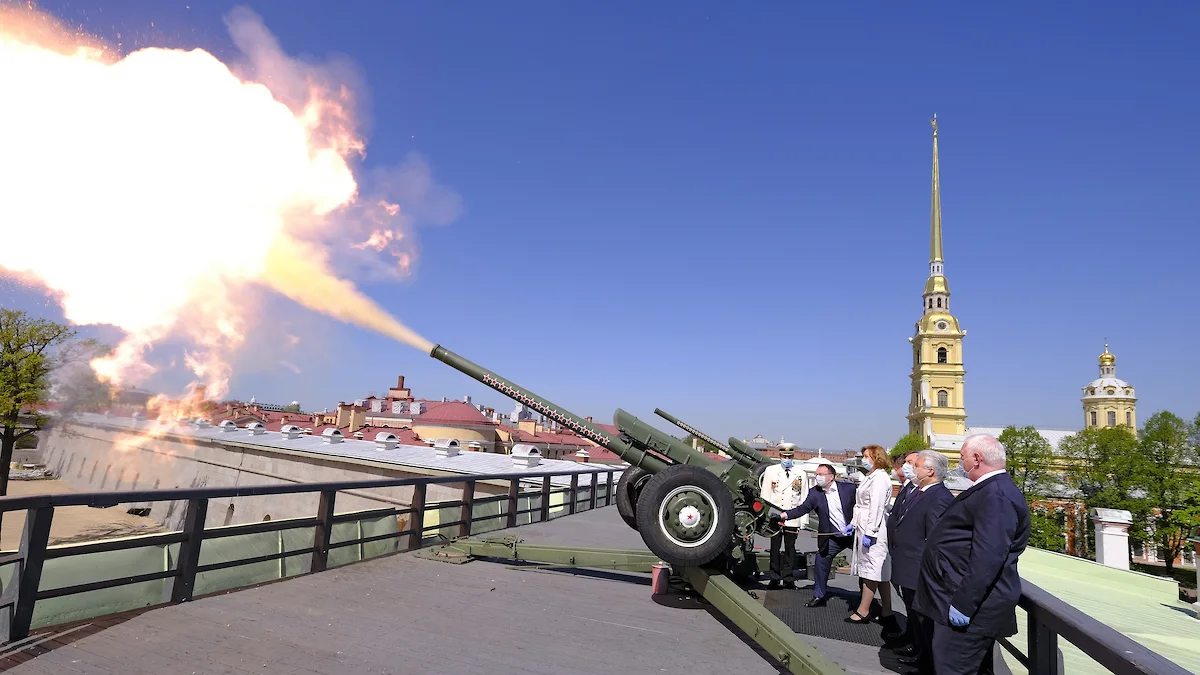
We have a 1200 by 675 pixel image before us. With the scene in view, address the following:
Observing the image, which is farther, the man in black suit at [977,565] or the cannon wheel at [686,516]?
the cannon wheel at [686,516]

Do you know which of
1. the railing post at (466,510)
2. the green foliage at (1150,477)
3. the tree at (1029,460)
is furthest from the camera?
the tree at (1029,460)

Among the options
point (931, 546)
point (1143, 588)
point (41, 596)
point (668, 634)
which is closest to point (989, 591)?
point (931, 546)

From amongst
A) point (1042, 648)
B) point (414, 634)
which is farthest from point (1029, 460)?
point (414, 634)

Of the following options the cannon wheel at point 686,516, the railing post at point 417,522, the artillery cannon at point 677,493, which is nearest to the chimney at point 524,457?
the railing post at point 417,522

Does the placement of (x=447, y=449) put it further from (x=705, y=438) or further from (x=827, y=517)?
(x=827, y=517)

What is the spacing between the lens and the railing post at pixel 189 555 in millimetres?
5477

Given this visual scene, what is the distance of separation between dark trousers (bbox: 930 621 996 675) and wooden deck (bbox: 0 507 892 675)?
5.11 feet

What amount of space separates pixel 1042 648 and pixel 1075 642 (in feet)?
2.47

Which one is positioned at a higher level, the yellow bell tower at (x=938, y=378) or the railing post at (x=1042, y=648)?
the yellow bell tower at (x=938, y=378)

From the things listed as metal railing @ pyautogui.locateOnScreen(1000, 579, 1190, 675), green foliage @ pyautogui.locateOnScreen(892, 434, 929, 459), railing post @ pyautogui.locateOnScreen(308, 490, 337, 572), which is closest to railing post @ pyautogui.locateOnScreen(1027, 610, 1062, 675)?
metal railing @ pyautogui.locateOnScreen(1000, 579, 1190, 675)

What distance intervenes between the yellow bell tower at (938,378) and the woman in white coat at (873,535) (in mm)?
91700

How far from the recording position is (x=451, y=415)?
56.0 meters

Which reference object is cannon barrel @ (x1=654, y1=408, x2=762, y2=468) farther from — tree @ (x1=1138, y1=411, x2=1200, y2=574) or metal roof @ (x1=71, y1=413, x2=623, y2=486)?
tree @ (x1=1138, y1=411, x2=1200, y2=574)

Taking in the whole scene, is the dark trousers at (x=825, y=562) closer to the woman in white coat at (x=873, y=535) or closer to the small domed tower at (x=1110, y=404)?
the woman in white coat at (x=873, y=535)
